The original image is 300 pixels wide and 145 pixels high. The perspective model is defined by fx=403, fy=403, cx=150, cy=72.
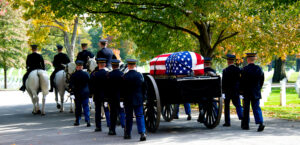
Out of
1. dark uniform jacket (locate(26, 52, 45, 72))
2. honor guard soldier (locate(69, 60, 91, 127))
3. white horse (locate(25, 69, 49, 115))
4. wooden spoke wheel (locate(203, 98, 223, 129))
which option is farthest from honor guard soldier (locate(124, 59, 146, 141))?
dark uniform jacket (locate(26, 52, 45, 72))

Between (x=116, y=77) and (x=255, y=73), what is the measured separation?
344 cm

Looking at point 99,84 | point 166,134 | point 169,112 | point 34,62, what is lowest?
point 166,134

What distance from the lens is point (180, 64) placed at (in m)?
9.80

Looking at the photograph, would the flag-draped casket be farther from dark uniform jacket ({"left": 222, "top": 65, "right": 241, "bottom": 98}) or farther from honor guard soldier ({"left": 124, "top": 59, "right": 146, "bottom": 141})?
honor guard soldier ({"left": 124, "top": 59, "right": 146, "bottom": 141})

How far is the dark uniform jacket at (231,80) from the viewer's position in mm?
10750

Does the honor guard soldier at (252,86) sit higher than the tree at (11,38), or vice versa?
the tree at (11,38)

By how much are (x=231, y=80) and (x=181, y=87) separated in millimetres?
1985

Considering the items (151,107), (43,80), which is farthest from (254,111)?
(43,80)

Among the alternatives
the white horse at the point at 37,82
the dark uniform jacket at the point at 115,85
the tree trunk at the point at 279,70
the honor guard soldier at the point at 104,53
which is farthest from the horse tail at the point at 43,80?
the tree trunk at the point at 279,70

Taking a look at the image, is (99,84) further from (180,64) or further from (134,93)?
(180,64)

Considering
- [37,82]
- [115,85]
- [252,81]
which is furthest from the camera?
[37,82]

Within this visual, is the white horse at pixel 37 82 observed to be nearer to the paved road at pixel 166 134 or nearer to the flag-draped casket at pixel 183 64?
the paved road at pixel 166 134

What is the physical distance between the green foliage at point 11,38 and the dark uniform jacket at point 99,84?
25.7 meters

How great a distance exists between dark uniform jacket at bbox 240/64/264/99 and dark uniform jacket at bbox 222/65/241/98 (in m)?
0.57
